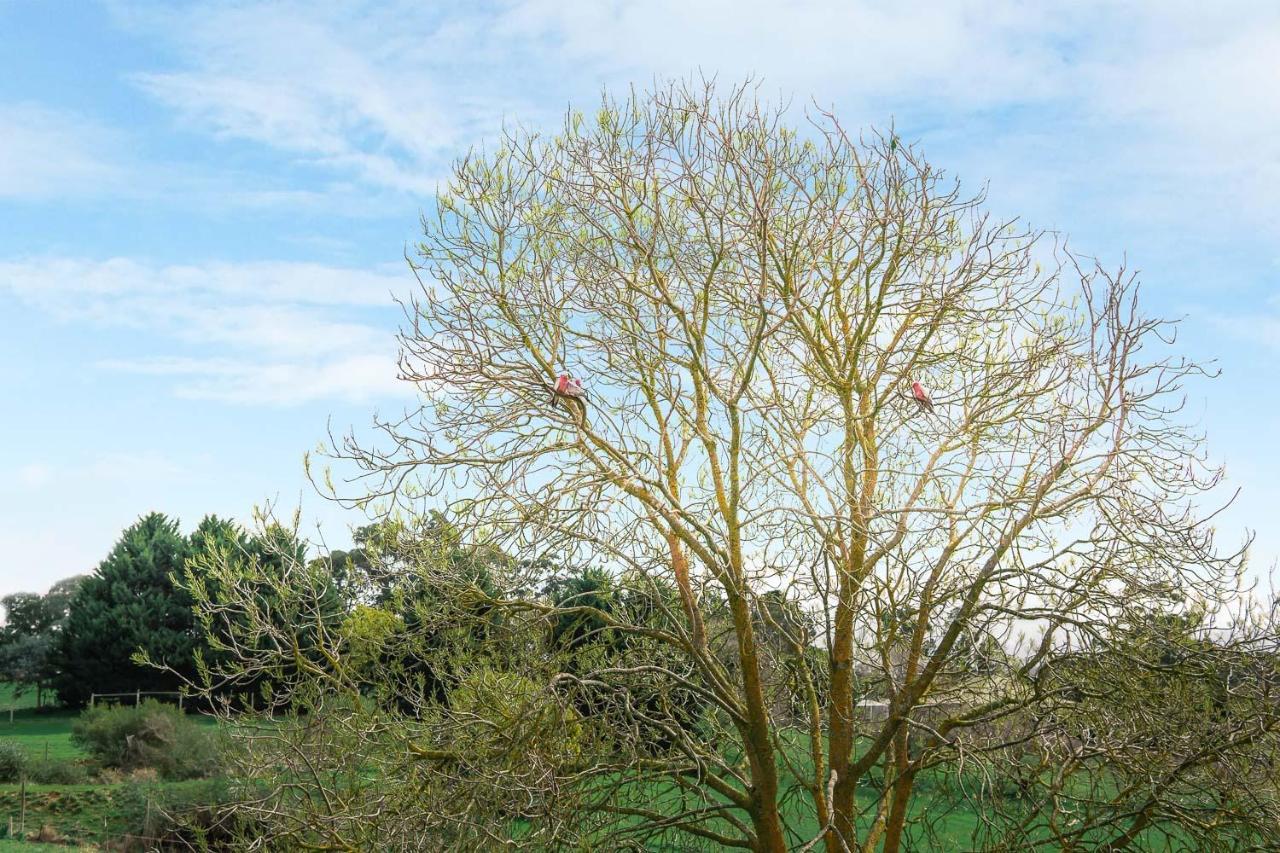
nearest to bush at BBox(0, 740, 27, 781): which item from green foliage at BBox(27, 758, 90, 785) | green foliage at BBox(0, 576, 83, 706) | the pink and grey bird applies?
green foliage at BBox(27, 758, 90, 785)

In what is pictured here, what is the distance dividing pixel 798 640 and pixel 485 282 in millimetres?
3114

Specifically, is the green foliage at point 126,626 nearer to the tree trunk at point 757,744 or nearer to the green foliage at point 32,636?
the green foliage at point 32,636

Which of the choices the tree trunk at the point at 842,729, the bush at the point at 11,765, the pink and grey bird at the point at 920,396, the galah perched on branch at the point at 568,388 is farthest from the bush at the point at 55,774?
the pink and grey bird at the point at 920,396

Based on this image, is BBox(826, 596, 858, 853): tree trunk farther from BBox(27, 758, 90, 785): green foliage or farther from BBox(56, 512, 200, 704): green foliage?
BBox(56, 512, 200, 704): green foliage

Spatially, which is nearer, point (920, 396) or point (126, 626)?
point (920, 396)

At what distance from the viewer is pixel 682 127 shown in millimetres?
6863

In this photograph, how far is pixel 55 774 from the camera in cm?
1948

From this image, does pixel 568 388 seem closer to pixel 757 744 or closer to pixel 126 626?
pixel 757 744

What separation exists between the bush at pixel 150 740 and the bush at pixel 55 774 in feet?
1.95

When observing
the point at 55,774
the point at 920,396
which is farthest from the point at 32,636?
the point at 920,396

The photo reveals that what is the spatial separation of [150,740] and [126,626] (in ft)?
29.2

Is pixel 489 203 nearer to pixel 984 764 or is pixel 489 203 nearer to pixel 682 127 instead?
pixel 682 127

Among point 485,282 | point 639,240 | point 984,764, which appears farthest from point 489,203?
point 984,764

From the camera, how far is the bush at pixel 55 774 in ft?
63.4
